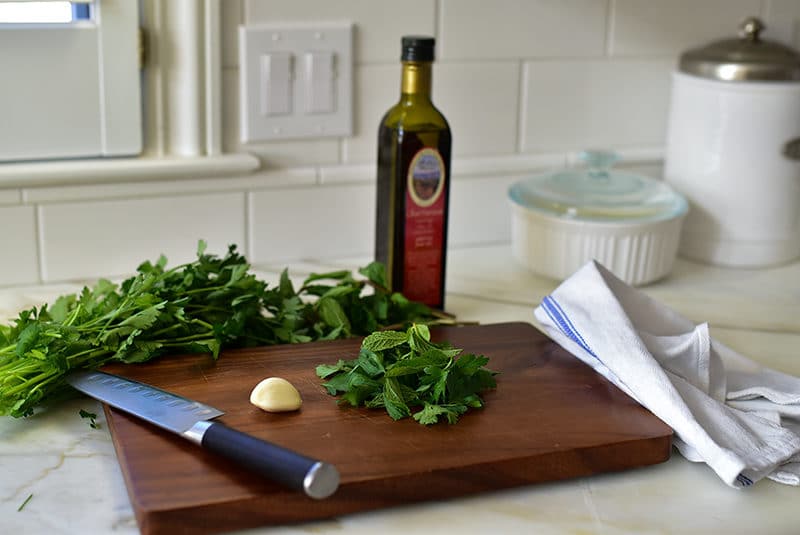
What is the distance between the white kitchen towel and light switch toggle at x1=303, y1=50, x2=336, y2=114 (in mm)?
450

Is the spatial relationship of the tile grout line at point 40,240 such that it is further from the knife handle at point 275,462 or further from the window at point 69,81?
the knife handle at point 275,462

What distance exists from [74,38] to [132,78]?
8 centimetres

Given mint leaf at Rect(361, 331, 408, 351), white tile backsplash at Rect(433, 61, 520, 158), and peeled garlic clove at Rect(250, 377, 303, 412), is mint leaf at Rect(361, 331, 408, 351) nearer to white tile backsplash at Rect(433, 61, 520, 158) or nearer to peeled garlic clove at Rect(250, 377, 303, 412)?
peeled garlic clove at Rect(250, 377, 303, 412)

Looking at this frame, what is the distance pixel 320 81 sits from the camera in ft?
4.33

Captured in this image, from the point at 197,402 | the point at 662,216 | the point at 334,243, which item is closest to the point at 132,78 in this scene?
the point at 334,243

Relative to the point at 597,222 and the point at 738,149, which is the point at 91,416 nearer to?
the point at 597,222

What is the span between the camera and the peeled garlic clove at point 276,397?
2.82 ft

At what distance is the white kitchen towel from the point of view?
86 cm

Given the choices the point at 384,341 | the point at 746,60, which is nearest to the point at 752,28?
the point at 746,60

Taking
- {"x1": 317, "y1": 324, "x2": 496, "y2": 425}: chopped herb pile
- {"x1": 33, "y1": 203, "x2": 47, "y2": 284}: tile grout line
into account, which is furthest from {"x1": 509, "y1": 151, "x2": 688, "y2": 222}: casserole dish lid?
{"x1": 33, "y1": 203, "x2": 47, "y2": 284}: tile grout line

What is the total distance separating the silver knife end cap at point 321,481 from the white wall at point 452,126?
638 millimetres

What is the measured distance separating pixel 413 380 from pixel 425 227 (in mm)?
305

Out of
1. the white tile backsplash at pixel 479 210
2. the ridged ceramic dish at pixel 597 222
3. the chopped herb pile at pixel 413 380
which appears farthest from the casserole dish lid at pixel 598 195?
the chopped herb pile at pixel 413 380

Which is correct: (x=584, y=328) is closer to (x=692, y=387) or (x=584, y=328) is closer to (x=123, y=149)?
(x=692, y=387)
